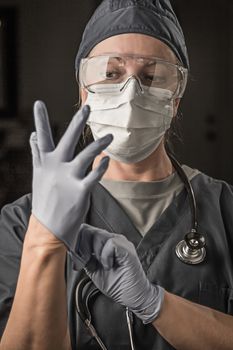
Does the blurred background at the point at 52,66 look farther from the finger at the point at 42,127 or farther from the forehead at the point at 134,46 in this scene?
the finger at the point at 42,127

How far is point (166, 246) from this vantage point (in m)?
0.85

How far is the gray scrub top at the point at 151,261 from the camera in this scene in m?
0.81

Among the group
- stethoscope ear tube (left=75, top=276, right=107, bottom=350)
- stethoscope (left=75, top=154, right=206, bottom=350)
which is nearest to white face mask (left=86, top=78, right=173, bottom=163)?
stethoscope (left=75, top=154, right=206, bottom=350)

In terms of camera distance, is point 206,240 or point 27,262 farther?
point 206,240

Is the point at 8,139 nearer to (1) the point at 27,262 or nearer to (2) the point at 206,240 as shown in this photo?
(1) the point at 27,262

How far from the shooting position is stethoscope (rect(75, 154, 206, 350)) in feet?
2.58

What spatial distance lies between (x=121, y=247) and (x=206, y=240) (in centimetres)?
21

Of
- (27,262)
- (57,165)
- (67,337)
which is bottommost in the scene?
(67,337)

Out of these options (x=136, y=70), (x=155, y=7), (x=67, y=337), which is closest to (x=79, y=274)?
(x=67, y=337)

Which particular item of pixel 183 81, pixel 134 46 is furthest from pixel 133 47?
pixel 183 81

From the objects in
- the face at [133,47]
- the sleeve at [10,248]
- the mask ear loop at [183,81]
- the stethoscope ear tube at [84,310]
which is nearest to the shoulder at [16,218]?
the sleeve at [10,248]

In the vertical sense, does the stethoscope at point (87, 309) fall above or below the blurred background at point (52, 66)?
below

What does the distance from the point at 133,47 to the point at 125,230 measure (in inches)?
13.0

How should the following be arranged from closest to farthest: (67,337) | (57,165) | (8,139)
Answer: (57,165) < (67,337) < (8,139)
